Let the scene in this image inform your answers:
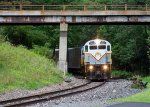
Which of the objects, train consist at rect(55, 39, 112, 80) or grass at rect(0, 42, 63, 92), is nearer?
grass at rect(0, 42, 63, 92)

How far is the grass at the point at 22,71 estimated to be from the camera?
2805 centimetres

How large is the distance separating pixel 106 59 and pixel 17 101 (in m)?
20.7

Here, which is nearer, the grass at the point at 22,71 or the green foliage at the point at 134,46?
the grass at the point at 22,71

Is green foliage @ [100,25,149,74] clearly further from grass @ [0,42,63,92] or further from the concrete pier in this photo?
grass @ [0,42,63,92]

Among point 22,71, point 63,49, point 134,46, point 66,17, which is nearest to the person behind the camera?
point 22,71

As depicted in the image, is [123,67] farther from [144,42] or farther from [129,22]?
[129,22]

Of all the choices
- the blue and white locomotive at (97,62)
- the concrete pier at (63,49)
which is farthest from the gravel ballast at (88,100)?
the concrete pier at (63,49)

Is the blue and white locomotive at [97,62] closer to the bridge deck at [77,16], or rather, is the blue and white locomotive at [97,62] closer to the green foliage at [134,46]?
the bridge deck at [77,16]

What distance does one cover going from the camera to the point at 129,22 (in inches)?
2009

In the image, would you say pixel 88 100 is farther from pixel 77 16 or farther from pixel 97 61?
pixel 77 16

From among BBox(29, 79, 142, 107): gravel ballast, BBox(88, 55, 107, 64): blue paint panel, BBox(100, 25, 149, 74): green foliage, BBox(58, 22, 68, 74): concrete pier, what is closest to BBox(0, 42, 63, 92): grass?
BBox(88, 55, 107, 64): blue paint panel

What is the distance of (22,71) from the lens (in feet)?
109

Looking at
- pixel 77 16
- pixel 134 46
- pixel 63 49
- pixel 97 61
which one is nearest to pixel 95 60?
pixel 97 61

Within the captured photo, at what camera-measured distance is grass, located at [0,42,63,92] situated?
92.0 ft
